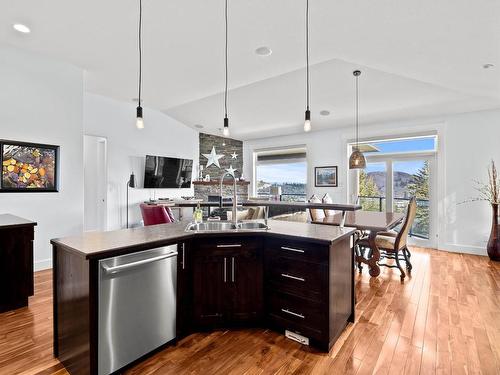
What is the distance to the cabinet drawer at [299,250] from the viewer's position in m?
2.01

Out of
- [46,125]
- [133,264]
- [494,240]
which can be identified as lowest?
[494,240]

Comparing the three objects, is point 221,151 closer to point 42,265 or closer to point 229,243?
point 42,265

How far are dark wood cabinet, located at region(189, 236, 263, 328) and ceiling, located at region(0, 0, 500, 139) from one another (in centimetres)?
239

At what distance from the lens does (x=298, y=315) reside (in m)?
2.15

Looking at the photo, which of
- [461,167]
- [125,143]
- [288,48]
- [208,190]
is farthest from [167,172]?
[461,167]

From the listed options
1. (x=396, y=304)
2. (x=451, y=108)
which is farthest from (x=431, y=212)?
(x=396, y=304)

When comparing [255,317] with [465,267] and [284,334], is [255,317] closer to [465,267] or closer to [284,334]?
[284,334]

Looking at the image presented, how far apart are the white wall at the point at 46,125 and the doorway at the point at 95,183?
4.50 feet

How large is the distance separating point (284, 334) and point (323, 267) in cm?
74

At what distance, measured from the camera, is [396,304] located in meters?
2.87

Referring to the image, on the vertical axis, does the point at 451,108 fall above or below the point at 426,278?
above

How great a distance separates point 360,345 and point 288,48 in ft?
11.4

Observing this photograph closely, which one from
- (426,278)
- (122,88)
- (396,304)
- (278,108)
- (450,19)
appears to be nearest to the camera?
(450,19)

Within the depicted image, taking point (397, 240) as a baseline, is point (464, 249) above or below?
below
